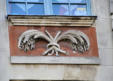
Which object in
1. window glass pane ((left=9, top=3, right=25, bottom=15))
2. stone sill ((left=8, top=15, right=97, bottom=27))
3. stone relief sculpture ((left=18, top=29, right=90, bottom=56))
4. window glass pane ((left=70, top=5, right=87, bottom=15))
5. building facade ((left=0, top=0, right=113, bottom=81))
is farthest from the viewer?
window glass pane ((left=70, top=5, right=87, bottom=15))

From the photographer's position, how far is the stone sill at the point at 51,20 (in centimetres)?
1377

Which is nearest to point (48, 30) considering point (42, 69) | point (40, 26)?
point (40, 26)

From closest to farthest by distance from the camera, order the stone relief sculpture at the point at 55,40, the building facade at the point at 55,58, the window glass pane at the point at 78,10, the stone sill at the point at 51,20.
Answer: the building facade at the point at 55,58
the stone relief sculpture at the point at 55,40
the stone sill at the point at 51,20
the window glass pane at the point at 78,10

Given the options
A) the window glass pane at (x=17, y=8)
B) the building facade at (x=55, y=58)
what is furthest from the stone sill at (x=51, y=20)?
the window glass pane at (x=17, y=8)

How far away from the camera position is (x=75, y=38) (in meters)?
13.9

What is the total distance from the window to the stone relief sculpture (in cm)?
61

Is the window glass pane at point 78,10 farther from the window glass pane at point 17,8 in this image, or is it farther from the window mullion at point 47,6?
the window glass pane at point 17,8

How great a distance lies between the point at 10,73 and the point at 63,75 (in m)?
1.32

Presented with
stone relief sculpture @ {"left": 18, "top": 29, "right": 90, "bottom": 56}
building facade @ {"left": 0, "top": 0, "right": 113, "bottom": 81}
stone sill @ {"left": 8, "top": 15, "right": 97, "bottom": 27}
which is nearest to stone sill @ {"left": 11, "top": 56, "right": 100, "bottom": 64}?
building facade @ {"left": 0, "top": 0, "right": 113, "bottom": 81}

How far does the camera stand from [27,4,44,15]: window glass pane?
46.3ft

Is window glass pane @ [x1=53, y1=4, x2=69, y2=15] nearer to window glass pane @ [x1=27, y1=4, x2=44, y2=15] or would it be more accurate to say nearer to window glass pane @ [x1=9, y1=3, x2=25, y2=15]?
window glass pane @ [x1=27, y1=4, x2=44, y2=15]

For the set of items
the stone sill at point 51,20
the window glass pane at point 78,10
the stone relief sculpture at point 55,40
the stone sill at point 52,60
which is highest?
the window glass pane at point 78,10

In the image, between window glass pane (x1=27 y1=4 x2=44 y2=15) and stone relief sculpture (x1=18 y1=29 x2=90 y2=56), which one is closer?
stone relief sculpture (x1=18 y1=29 x2=90 y2=56)

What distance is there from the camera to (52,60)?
13.5m
